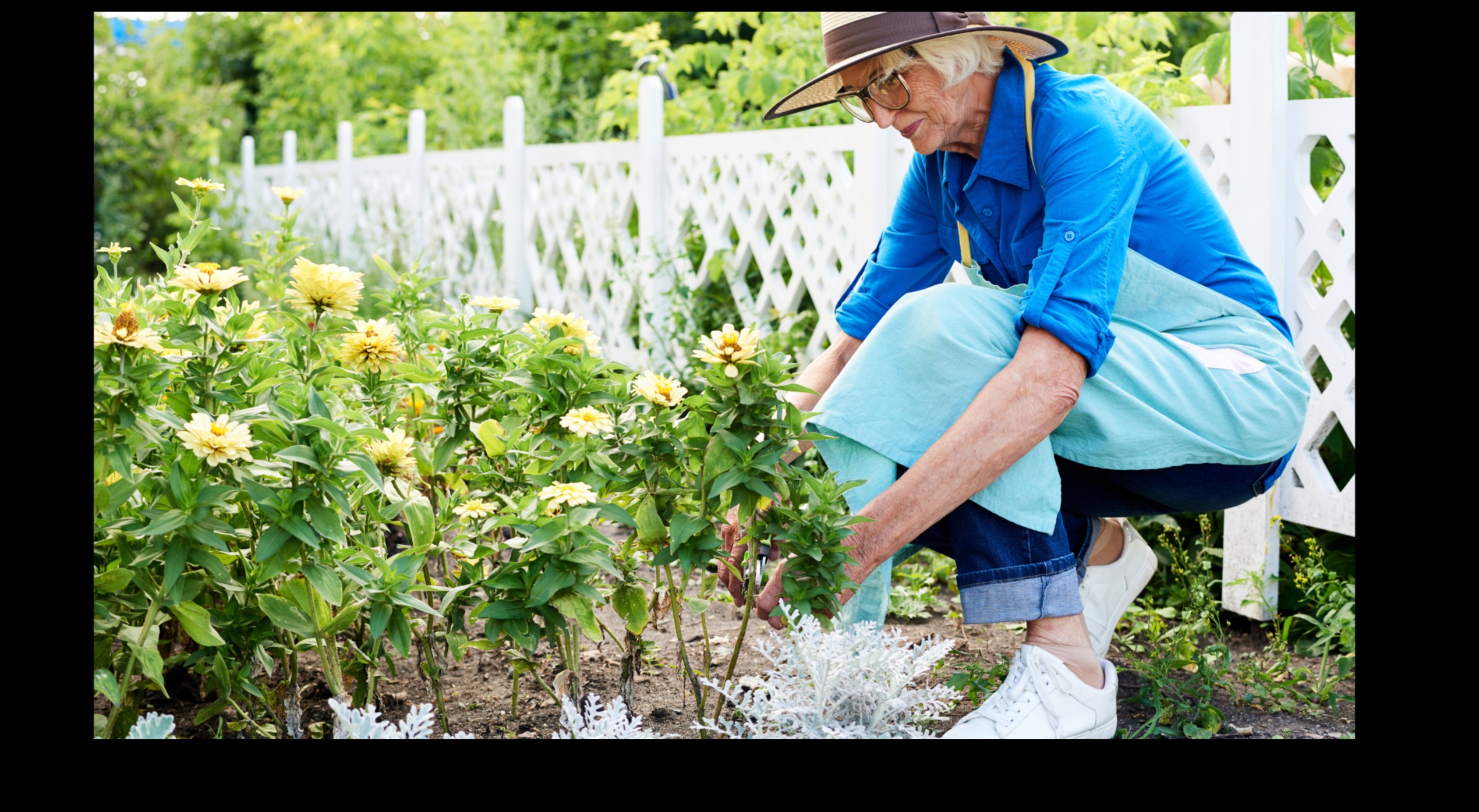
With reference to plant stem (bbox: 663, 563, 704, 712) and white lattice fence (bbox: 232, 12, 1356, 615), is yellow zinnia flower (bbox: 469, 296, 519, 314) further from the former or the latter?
white lattice fence (bbox: 232, 12, 1356, 615)

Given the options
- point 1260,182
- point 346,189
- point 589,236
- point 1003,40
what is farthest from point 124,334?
point 346,189

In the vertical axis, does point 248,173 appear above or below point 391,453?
above

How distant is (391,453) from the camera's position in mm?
1558

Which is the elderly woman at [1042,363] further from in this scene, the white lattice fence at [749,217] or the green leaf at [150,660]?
the green leaf at [150,660]

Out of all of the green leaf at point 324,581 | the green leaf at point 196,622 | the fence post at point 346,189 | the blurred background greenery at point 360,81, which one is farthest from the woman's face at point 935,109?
the fence post at point 346,189

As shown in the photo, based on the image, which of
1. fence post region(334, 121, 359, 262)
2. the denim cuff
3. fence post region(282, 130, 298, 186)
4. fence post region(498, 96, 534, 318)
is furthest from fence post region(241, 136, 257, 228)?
the denim cuff

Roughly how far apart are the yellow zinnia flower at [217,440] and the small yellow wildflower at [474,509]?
1.00ft

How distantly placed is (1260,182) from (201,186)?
6.96 ft

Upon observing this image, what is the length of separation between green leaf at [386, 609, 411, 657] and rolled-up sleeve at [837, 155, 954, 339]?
38.4 inches

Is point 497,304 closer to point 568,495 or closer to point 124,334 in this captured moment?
point 568,495

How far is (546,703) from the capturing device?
196 centimetres

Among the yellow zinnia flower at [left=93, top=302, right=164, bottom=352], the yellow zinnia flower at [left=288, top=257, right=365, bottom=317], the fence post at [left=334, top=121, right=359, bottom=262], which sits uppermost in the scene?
the fence post at [left=334, top=121, right=359, bottom=262]

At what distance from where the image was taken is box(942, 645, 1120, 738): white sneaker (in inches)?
65.9
